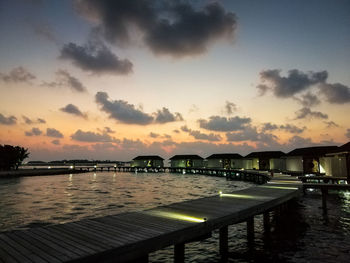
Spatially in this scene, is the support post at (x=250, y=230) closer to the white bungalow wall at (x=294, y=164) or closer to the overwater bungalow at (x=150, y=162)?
the white bungalow wall at (x=294, y=164)

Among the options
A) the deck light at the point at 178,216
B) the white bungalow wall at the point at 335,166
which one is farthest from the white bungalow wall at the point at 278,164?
the deck light at the point at 178,216

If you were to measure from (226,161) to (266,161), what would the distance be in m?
17.2

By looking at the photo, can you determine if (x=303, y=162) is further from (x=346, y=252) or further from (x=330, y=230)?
(x=346, y=252)

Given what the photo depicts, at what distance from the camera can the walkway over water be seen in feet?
18.2

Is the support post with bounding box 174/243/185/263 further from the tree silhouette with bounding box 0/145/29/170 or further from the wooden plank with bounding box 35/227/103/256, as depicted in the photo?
Answer: the tree silhouette with bounding box 0/145/29/170

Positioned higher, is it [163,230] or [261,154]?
[261,154]

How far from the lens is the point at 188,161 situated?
3541 inches

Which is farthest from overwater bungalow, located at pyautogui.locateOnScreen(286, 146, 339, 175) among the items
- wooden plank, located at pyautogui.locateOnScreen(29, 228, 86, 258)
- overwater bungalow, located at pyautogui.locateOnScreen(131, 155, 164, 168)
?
overwater bungalow, located at pyautogui.locateOnScreen(131, 155, 164, 168)

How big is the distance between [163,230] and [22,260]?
346 centimetres

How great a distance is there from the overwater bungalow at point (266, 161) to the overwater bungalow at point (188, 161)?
22.7 meters

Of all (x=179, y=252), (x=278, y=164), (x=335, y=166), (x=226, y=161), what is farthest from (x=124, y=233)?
(x=226, y=161)

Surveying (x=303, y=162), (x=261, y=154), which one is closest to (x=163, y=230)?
(x=303, y=162)

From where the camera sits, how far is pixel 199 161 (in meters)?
89.2

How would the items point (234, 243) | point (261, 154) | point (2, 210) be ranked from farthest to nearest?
point (261, 154) → point (2, 210) → point (234, 243)
